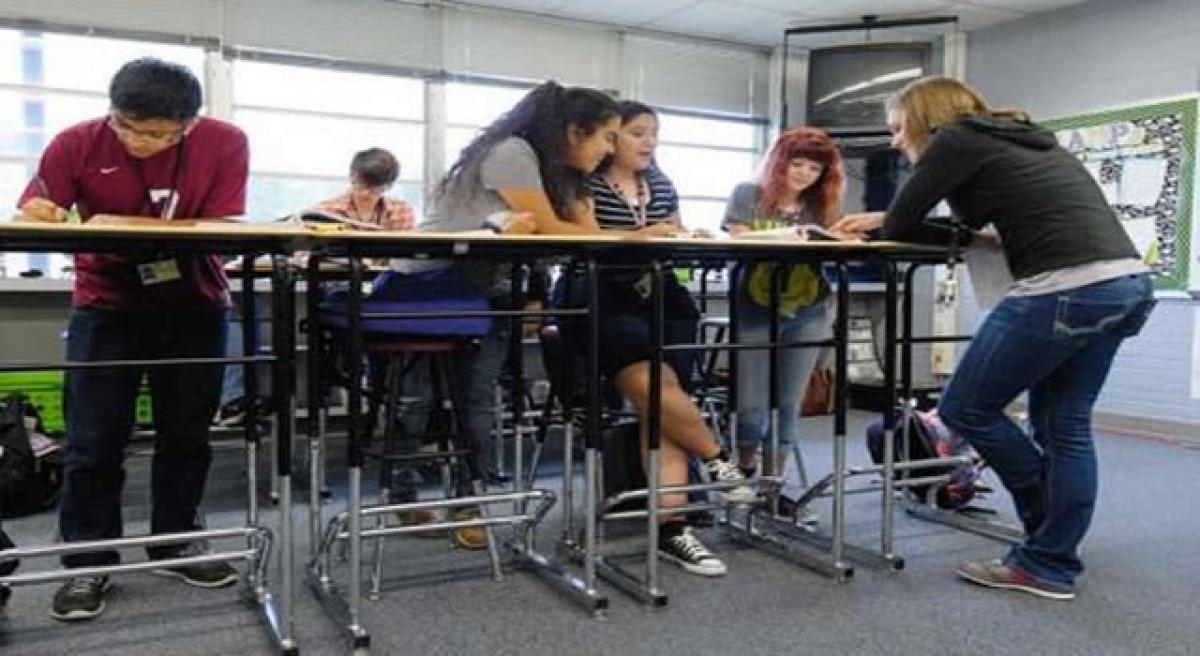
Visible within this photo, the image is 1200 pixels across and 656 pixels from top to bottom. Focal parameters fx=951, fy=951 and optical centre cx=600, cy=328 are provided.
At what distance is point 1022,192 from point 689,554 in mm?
1139

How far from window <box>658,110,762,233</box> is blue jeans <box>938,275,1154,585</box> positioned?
13.4ft

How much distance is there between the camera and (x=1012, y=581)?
86.5 inches

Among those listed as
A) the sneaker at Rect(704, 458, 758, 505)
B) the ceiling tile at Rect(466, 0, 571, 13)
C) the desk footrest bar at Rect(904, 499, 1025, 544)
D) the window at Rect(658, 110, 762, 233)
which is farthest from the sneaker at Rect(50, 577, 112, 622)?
the window at Rect(658, 110, 762, 233)

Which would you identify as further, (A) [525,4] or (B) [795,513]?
(A) [525,4]

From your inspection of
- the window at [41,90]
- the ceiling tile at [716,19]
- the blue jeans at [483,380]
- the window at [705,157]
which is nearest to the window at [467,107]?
the ceiling tile at [716,19]

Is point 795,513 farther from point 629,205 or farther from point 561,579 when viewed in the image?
point 629,205

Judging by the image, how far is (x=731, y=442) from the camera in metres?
2.83

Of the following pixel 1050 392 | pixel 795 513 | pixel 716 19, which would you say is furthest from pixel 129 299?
pixel 716 19

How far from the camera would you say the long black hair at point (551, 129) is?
7.57 ft

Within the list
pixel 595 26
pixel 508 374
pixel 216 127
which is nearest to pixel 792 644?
pixel 508 374

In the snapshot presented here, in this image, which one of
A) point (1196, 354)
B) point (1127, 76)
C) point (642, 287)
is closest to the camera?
point (642, 287)

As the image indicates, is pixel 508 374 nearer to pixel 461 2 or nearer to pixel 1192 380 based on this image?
pixel 461 2

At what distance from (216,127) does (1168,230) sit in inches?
180

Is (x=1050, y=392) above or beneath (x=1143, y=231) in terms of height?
beneath
